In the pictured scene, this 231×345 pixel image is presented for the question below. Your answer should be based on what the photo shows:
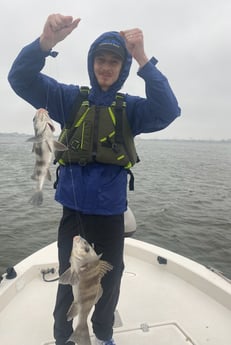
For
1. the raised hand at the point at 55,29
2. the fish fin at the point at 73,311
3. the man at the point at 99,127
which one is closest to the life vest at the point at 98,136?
the man at the point at 99,127

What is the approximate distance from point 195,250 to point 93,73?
9595 millimetres

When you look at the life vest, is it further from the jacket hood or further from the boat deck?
the boat deck

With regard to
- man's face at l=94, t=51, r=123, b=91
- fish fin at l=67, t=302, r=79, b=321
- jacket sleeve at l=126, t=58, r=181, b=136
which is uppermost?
man's face at l=94, t=51, r=123, b=91

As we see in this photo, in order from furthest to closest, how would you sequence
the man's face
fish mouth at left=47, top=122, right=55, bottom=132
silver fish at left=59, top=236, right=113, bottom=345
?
the man's face < fish mouth at left=47, top=122, right=55, bottom=132 < silver fish at left=59, top=236, right=113, bottom=345

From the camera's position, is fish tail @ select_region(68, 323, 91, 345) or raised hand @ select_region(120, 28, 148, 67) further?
fish tail @ select_region(68, 323, 91, 345)

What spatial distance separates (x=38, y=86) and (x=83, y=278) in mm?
1962

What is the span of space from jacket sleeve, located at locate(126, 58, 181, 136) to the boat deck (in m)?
2.74

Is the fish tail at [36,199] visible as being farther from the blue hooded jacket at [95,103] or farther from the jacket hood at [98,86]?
the jacket hood at [98,86]

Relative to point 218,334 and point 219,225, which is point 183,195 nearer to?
point 219,225

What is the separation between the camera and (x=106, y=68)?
343cm

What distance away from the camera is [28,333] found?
4.34m

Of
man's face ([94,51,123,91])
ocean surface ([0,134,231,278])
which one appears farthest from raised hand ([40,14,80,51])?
ocean surface ([0,134,231,278])

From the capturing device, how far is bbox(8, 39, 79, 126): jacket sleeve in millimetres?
3168

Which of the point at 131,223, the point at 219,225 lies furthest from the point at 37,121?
the point at 219,225
